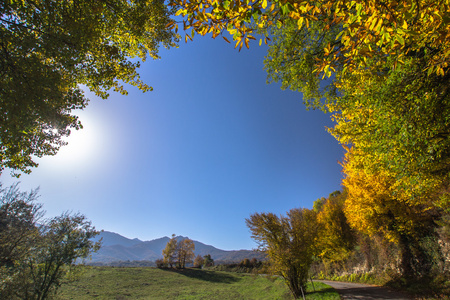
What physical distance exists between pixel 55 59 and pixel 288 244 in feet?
51.6

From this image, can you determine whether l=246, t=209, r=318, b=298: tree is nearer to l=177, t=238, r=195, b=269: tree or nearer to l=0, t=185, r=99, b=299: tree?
l=0, t=185, r=99, b=299: tree

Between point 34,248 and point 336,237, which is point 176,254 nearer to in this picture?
point 336,237

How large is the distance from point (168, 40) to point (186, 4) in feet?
18.6

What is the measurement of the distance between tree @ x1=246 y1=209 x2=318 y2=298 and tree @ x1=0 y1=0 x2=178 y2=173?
42.3ft

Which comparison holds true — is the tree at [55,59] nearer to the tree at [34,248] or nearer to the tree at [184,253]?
the tree at [34,248]

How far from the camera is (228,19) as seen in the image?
2.26 meters

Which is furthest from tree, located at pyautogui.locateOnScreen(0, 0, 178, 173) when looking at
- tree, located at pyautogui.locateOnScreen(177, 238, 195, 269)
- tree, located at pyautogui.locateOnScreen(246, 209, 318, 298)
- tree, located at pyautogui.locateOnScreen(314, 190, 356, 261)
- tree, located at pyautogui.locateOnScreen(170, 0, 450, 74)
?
tree, located at pyautogui.locateOnScreen(177, 238, 195, 269)

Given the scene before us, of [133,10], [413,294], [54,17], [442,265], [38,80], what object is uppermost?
[133,10]

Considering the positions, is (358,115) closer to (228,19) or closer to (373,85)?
(373,85)

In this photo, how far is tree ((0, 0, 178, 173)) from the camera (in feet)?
13.4

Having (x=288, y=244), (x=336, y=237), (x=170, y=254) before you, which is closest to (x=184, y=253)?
(x=170, y=254)

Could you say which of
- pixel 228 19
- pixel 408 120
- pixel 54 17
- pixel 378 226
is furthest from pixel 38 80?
pixel 378 226

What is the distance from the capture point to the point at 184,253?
5491 centimetres

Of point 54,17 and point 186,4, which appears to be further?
point 54,17
